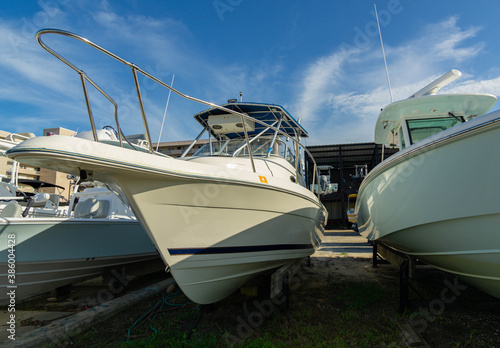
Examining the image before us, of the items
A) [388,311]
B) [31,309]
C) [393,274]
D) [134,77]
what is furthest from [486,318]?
[31,309]

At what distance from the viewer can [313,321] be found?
127 inches

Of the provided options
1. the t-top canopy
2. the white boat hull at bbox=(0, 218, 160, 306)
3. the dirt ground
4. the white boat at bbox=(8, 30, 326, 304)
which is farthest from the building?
the white boat at bbox=(8, 30, 326, 304)

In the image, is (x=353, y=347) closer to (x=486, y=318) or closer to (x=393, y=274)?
(x=486, y=318)

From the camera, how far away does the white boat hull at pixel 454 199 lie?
219 cm

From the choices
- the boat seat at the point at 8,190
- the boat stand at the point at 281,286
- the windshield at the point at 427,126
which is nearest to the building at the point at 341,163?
the windshield at the point at 427,126

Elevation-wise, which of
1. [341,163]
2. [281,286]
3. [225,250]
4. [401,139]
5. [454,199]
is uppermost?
[341,163]

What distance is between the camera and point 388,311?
11.3 ft

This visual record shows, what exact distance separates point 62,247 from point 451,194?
16.4 ft

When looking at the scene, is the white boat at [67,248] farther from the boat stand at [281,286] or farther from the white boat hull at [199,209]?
the boat stand at [281,286]

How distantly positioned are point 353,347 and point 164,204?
2.30 m

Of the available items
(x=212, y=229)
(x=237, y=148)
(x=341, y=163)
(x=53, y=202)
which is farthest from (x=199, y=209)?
(x=341, y=163)

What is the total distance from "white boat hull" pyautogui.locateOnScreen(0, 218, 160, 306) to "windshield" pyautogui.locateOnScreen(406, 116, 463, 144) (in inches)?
202

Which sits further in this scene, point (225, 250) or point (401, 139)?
point (401, 139)

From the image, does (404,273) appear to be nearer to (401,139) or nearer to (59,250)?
(401,139)
